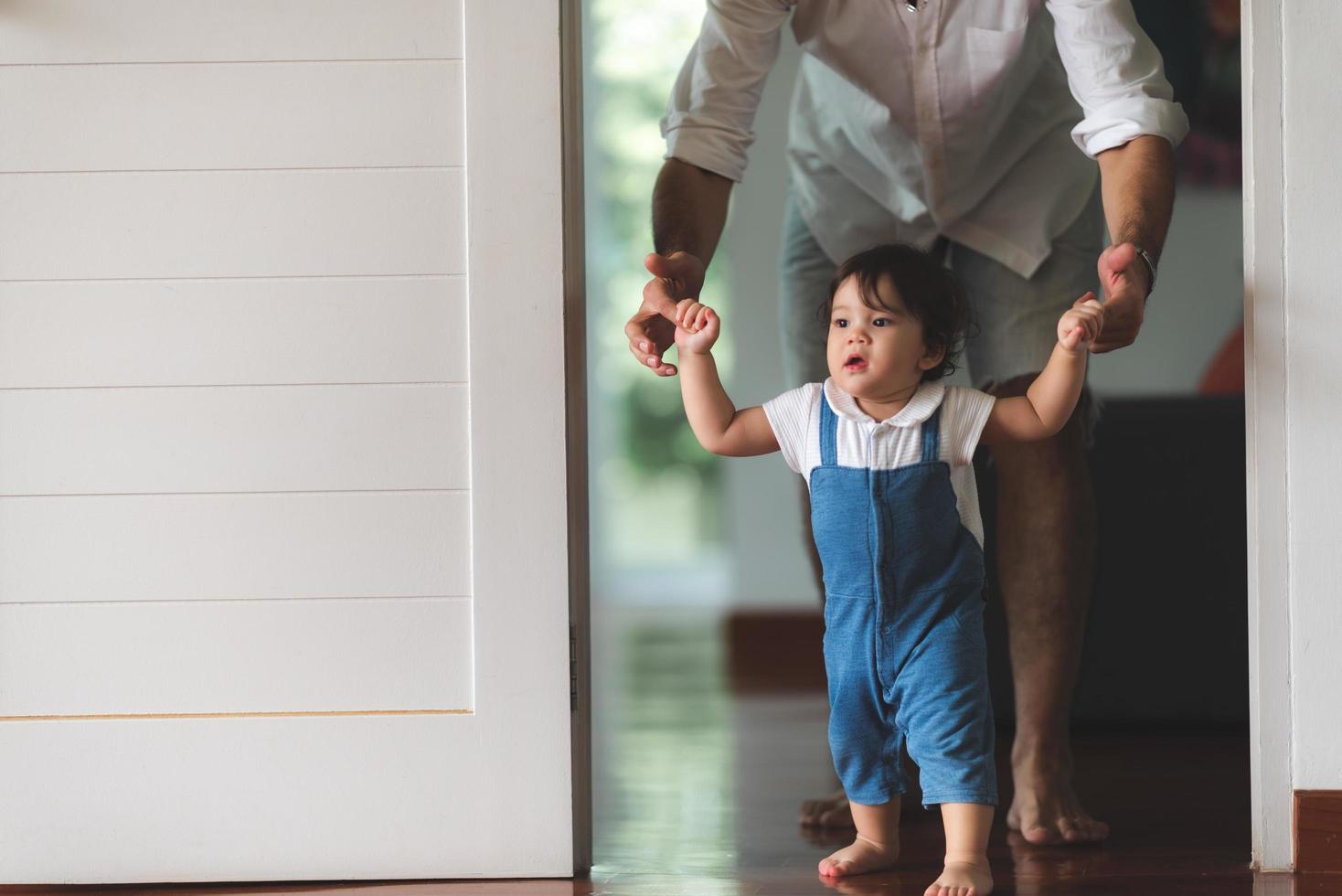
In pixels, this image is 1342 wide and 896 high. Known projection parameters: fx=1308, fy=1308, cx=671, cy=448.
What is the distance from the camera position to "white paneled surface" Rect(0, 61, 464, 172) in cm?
140

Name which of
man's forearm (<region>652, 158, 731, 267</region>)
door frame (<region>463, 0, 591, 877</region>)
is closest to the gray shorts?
man's forearm (<region>652, 158, 731, 267</region>)

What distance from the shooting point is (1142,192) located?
1.40m

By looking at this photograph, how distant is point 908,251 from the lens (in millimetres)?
1386

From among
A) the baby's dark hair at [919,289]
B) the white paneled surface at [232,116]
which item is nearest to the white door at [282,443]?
the white paneled surface at [232,116]

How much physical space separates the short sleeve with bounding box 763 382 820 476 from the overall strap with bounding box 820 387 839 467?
0.01 m

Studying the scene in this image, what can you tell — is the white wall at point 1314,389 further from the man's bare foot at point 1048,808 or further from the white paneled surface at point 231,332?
the white paneled surface at point 231,332

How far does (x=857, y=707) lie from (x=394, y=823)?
503 mm

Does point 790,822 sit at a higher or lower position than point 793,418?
lower

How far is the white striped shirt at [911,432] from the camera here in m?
1.33

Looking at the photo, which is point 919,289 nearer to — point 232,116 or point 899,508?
point 899,508

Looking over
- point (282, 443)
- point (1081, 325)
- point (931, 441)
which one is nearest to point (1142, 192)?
point (1081, 325)

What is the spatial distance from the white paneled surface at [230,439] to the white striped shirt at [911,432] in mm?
376

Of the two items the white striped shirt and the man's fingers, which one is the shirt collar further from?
the man's fingers

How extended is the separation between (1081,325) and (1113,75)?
397mm
